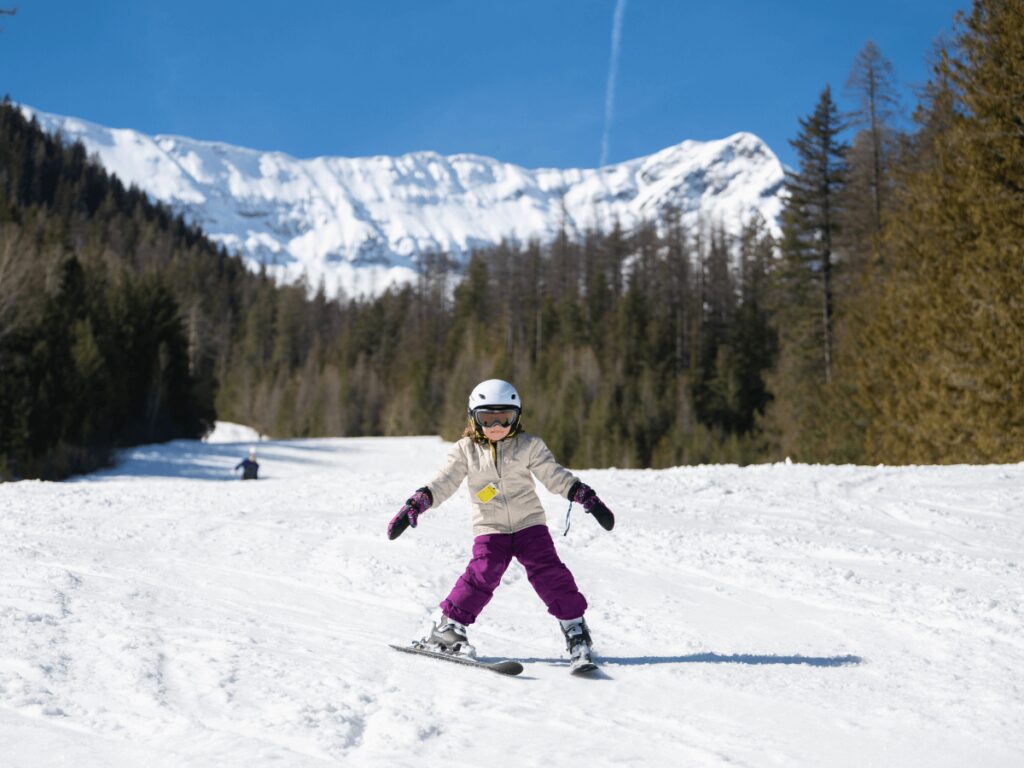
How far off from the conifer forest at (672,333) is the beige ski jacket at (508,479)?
16.0 m

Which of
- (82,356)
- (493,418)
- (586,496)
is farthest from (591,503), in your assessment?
(82,356)

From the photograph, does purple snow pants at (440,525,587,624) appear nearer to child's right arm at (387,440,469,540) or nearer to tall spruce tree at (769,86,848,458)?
child's right arm at (387,440,469,540)

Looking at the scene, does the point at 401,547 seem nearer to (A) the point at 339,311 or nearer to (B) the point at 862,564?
(B) the point at 862,564

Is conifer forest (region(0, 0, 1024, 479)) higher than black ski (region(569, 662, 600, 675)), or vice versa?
conifer forest (region(0, 0, 1024, 479))

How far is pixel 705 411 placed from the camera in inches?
2290

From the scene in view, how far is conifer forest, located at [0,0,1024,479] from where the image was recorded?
18.9 metres

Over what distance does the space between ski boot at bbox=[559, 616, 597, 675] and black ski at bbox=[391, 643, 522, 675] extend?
334 millimetres

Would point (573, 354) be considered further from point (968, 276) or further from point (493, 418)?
point (493, 418)

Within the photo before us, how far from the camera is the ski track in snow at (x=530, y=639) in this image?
3.24 meters

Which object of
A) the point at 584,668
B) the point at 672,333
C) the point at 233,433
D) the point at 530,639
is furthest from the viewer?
the point at 233,433

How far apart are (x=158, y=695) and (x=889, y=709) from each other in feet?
11.1

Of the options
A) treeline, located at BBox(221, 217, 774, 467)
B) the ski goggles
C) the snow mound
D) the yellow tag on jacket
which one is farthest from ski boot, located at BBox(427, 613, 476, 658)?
the snow mound

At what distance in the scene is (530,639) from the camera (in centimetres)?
531

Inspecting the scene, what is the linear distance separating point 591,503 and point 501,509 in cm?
55
